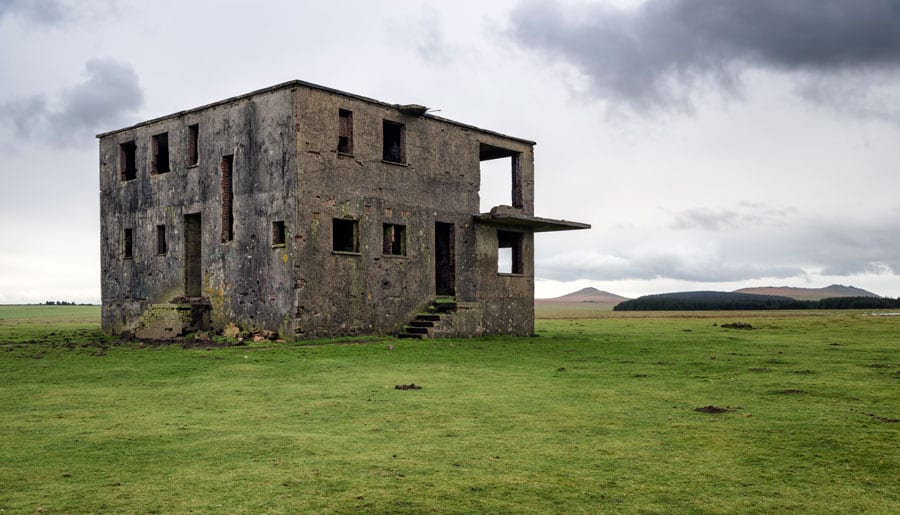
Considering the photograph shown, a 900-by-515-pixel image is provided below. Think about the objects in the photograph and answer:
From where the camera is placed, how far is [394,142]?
2756 centimetres

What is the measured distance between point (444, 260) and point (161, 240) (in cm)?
998

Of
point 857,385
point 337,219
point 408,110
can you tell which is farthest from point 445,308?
point 857,385

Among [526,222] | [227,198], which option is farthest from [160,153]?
[526,222]

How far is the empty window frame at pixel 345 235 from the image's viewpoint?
80.8 ft

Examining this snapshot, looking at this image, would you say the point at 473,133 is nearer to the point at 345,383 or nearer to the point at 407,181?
the point at 407,181

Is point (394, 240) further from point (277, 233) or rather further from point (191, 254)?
point (191, 254)

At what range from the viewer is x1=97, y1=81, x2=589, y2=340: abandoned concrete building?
23359mm

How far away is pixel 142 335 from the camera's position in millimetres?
25906

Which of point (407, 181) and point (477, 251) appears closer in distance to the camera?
point (407, 181)

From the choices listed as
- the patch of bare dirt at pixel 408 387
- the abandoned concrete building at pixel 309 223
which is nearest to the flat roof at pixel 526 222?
the abandoned concrete building at pixel 309 223

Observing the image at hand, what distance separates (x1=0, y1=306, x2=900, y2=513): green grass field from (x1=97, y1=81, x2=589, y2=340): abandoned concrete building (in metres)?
7.11

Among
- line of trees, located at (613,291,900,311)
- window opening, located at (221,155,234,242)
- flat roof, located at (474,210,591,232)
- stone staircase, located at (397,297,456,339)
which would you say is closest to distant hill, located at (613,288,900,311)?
line of trees, located at (613,291,900,311)

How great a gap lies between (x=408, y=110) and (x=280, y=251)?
656cm

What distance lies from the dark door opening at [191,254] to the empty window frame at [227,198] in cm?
223
